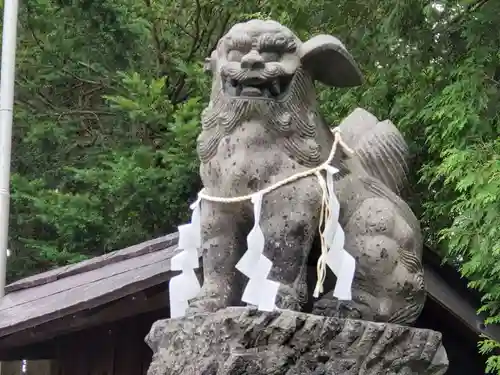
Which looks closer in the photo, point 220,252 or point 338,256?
point 338,256

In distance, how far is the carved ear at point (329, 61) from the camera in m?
2.69

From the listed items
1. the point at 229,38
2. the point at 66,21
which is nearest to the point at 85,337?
the point at 229,38

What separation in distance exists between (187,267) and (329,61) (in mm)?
788

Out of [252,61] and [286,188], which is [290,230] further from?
[252,61]

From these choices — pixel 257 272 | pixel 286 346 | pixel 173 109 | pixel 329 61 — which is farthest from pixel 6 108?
pixel 286 346

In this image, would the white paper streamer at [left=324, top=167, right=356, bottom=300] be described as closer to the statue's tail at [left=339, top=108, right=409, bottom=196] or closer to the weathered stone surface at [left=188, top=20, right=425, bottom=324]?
the weathered stone surface at [left=188, top=20, right=425, bottom=324]

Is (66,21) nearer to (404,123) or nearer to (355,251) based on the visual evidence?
(404,123)

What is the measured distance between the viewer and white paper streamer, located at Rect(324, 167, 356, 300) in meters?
2.53

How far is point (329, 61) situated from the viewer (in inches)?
108

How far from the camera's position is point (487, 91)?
13.9ft

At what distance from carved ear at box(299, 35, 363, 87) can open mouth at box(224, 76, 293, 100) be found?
0.11 m

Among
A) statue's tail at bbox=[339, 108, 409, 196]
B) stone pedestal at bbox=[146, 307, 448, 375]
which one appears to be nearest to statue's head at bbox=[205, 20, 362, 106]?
statue's tail at bbox=[339, 108, 409, 196]

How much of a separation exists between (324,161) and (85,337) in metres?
2.31

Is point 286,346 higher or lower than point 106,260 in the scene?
lower
